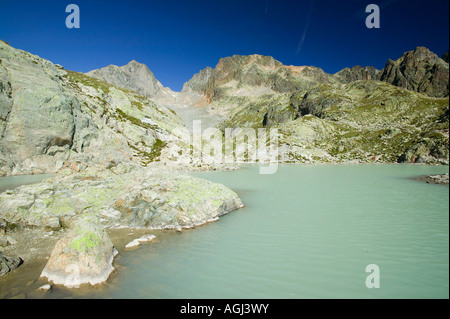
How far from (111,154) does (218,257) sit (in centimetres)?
3085

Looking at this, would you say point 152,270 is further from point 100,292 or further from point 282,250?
point 282,250

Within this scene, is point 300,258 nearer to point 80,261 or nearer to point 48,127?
point 80,261

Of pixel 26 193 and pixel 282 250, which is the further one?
pixel 26 193

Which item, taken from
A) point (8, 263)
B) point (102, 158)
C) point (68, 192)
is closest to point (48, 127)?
point (102, 158)

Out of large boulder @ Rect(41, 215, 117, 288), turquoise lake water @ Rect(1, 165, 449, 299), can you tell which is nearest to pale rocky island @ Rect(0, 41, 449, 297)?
large boulder @ Rect(41, 215, 117, 288)

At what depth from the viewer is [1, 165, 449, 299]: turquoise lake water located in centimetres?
952

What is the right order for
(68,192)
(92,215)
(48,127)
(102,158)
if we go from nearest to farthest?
(92,215) → (68,192) → (102,158) → (48,127)

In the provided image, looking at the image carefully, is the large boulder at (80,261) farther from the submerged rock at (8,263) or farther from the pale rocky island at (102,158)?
the submerged rock at (8,263)

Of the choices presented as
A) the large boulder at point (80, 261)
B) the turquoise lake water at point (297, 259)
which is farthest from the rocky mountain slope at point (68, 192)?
the turquoise lake water at point (297, 259)

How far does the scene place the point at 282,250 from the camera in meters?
13.5

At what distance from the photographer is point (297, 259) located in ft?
40.2

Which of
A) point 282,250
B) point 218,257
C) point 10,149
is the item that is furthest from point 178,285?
point 10,149

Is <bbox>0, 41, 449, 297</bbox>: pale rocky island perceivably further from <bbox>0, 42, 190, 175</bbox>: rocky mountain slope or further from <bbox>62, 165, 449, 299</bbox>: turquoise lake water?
<bbox>62, 165, 449, 299</bbox>: turquoise lake water

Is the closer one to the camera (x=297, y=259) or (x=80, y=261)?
(x=80, y=261)
